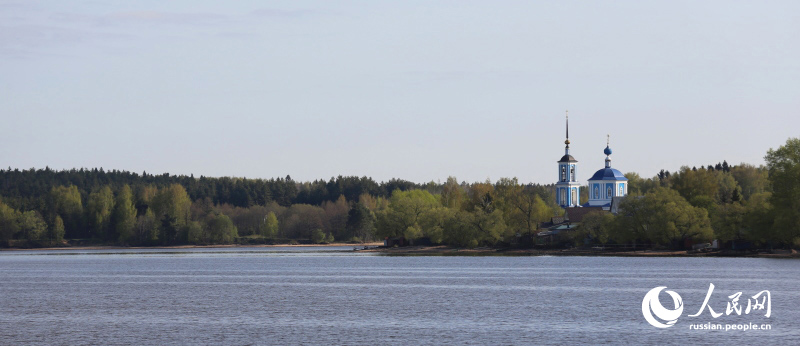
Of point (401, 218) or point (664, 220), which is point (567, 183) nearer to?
point (401, 218)

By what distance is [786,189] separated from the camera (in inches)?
3770

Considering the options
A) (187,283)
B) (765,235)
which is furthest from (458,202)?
(187,283)

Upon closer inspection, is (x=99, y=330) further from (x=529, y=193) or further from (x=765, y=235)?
(x=529, y=193)

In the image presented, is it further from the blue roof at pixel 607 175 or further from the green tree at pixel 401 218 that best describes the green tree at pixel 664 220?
the blue roof at pixel 607 175

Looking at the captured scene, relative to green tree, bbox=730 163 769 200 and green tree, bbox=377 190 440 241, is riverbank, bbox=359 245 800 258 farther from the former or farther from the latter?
green tree, bbox=730 163 769 200

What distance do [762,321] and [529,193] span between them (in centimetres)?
10359

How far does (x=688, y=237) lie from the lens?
114 metres

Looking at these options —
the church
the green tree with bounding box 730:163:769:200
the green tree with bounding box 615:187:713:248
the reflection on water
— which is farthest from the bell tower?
the reflection on water

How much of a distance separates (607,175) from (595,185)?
279 centimetres

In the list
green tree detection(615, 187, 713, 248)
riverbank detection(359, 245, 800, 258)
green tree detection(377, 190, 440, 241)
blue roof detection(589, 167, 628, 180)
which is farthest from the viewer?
blue roof detection(589, 167, 628, 180)

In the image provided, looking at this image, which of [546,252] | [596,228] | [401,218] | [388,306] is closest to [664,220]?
[596,228]

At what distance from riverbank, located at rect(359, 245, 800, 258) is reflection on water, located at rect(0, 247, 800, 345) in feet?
53.5

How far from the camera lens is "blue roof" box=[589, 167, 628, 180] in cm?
16688

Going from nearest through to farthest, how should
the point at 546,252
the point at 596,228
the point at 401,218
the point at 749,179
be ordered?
the point at 596,228
the point at 546,252
the point at 401,218
the point at 749,179
